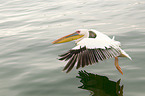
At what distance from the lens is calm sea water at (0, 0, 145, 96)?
17.4 ft

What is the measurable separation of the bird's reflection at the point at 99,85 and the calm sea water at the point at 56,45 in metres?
Answer: 0.08

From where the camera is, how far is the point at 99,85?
5168 millimetres

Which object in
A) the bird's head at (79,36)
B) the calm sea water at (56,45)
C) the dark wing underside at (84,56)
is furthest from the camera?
the bird's head at (79,36)

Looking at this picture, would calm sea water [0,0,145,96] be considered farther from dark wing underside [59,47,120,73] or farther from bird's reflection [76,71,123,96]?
dark wing underside [59,47,120,73]

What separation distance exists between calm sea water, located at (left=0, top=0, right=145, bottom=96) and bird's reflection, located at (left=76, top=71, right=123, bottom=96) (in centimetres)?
8

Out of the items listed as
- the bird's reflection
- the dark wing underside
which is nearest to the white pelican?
the dark wing underside

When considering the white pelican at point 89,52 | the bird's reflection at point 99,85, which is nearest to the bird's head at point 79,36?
the white pelican at point 89,52

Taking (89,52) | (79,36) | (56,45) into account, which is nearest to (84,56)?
(89,52)

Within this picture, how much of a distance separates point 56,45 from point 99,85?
9.99 feet

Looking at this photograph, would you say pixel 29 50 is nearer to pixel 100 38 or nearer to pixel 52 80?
pixel 52 80

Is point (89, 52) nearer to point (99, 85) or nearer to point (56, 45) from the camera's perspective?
point (99, 85)

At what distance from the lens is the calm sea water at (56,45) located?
530 centimetres

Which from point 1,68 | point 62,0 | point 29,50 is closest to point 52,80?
point 1,68

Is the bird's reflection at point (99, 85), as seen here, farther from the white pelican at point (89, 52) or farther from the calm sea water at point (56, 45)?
the white pelican at point (89, 52)
